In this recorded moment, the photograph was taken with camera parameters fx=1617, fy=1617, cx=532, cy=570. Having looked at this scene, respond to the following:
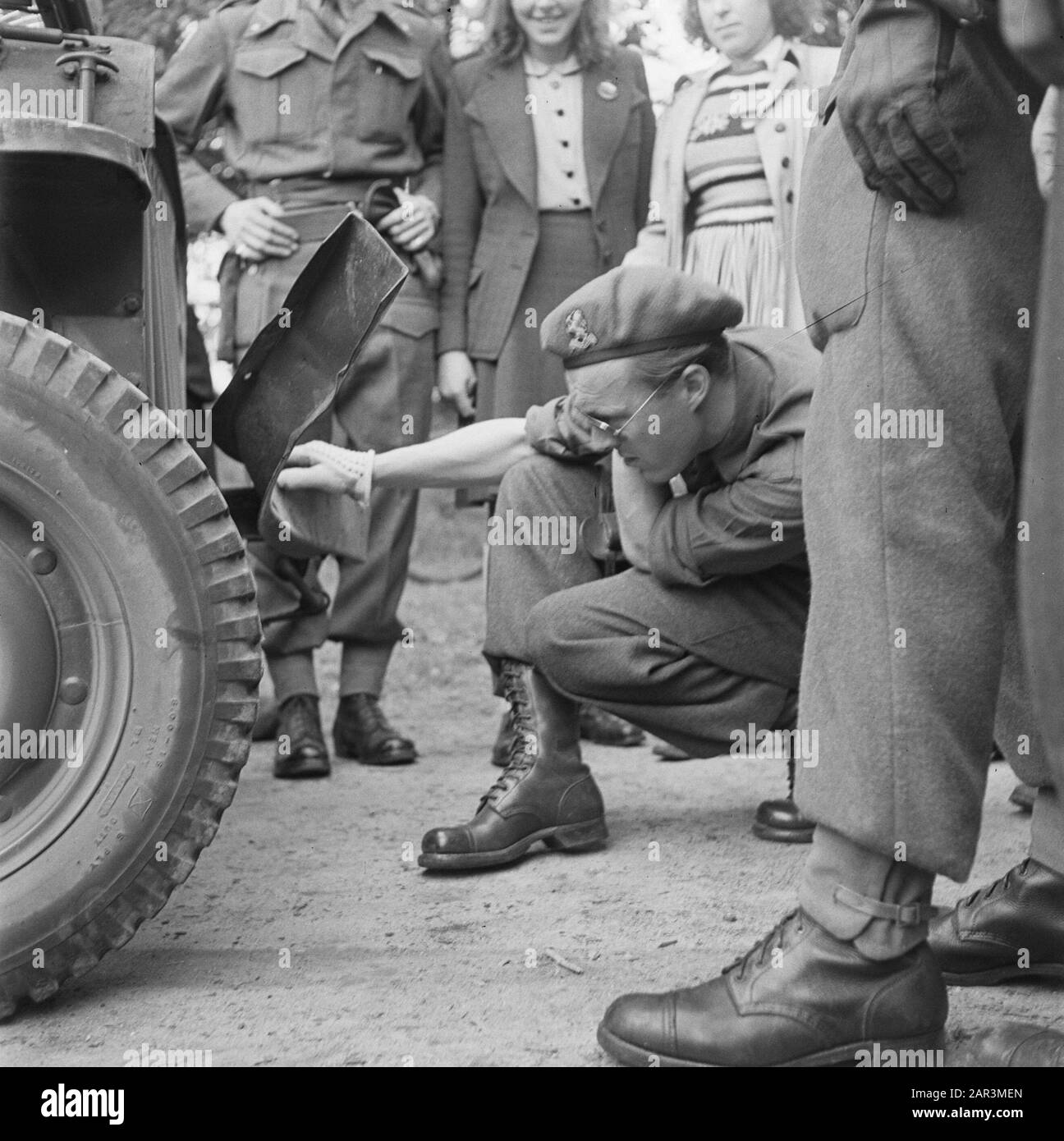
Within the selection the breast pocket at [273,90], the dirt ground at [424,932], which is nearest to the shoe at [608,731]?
the dirt ground at [424,932]

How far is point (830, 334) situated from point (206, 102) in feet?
9.00

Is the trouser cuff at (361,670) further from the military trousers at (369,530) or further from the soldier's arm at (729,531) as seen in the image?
the soldier's arm at (729,531)

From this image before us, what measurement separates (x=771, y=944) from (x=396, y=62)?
9.72 feet

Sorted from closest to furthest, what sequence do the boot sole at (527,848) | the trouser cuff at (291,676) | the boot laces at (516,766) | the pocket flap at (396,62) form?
the boot sole at (527,848) < the boot laces at (516,766) < the trouser cuff at (291,676) < the pocket flap at (396,62)

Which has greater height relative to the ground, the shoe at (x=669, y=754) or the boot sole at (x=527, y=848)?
the boot sole at (x=527, y=848)

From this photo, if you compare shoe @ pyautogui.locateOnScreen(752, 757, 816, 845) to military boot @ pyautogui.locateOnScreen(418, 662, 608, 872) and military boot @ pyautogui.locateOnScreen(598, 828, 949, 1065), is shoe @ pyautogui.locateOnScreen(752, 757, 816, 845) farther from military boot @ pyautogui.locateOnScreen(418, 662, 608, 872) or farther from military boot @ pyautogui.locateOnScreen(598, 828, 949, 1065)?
military boot @ pyautogui.locateOnScreen(598, 828, 949, 1065)

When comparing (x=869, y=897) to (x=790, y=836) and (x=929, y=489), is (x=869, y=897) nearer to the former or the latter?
(x=929, y=489)

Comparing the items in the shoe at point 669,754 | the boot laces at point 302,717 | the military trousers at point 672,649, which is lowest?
the shoe at point 669,754

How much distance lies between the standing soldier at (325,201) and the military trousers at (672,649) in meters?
1.13

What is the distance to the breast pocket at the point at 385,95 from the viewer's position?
13.5 feet

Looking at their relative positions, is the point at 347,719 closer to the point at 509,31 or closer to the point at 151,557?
the point at 509,31

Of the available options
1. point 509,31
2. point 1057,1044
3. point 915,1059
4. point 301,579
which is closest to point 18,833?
point 915,1059

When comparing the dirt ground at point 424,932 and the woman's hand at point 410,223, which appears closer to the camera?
the dirt ground at point 424,932

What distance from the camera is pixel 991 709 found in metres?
1.76
